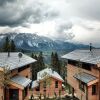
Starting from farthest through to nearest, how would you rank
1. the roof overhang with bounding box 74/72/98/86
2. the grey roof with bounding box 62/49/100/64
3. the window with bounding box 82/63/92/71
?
the window with bounding box 82/63/92/71 → the grey roof with bounding box 62/49/100/64 → the roof overhang with bounding box 74/72/98/86

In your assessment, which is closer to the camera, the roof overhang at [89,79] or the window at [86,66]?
the roof overhang at [89,79]

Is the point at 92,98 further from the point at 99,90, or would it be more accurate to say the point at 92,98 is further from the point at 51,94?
the point at 51,94

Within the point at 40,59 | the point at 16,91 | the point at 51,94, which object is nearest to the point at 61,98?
the point at 51,94

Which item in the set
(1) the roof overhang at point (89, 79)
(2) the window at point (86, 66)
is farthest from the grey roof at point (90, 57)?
(1) the roof overhang at point (89, 79)

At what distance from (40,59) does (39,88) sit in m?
34.2

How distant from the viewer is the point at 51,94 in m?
55.2

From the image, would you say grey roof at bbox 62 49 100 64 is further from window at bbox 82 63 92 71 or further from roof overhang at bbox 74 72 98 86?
roof overhang at bbox 74 72 98 86

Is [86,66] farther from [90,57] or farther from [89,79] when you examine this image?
[89,79]

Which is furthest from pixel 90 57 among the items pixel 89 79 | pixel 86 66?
pixel 89 79

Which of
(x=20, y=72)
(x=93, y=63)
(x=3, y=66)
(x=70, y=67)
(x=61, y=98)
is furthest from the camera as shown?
(x=70, y=67)

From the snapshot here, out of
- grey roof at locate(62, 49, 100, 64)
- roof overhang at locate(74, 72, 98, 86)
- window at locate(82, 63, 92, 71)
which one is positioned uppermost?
grey roof at locate(62, 49, 100, 64)

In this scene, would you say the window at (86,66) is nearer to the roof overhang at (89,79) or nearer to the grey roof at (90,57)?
the grey roof at (90,57)

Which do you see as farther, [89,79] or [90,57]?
[90,57]

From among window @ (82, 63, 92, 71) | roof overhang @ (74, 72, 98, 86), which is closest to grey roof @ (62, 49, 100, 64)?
window @ (82, 63, 92, 71)
